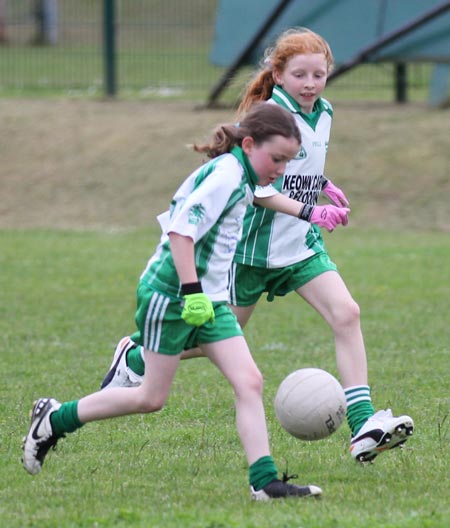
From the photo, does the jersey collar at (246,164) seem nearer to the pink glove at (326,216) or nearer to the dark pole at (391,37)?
the pink glove at (326,216)

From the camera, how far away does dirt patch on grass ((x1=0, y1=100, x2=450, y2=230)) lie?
16.2 meters

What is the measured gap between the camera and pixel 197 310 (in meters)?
4.79

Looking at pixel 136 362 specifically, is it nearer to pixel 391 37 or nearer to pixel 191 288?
pixel 191 288

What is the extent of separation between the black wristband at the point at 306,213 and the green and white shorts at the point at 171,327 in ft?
2.73

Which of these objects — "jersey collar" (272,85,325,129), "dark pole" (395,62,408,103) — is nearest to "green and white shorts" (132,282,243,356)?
"jersey collar" (272,85,325,129)

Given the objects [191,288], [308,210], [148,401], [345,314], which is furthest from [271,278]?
[191,288]

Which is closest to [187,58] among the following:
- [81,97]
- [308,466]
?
[81,97]

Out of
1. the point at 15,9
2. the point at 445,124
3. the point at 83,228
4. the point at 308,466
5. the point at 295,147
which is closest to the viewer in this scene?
the point at 295,147

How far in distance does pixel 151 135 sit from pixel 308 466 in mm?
12778

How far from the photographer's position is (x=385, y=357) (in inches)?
333

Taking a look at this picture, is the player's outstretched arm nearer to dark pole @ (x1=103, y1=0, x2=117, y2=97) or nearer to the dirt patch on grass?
the dirt patch on grass

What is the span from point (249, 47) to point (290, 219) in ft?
40.5

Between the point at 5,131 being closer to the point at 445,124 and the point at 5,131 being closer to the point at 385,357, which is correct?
the point at 445,124

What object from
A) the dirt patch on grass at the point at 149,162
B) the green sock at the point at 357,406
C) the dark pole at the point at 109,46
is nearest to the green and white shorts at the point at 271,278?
the green sock at the point at 357,406
